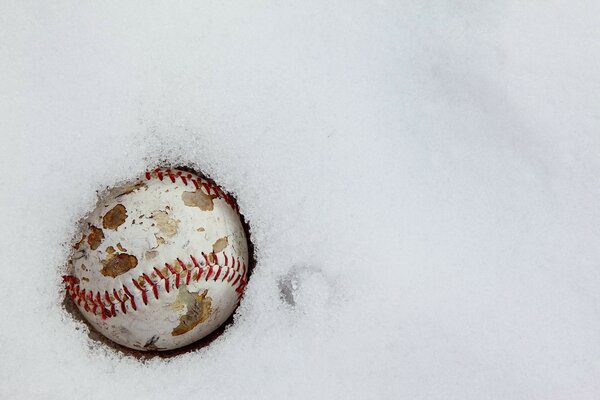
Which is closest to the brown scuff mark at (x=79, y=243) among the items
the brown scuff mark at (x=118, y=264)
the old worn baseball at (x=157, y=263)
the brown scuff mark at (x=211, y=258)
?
the old worn baseball at (x=157, y=263)

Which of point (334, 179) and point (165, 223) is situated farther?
point (334, 179)

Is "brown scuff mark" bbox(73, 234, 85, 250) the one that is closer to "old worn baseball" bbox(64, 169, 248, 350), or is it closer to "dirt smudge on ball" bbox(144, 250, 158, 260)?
"old worn baseball" bbox(64, 169, 248, 350)

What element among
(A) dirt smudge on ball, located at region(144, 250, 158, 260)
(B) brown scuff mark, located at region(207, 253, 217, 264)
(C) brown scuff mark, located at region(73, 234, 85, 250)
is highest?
(B) brown scuff mark, located at region(207, 253, 217, 264)

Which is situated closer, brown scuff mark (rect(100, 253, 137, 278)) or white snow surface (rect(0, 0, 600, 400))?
brown scuff mark (rect(100, 253, 137, 278))

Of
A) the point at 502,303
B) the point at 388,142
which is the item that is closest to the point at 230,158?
the point at 388,142

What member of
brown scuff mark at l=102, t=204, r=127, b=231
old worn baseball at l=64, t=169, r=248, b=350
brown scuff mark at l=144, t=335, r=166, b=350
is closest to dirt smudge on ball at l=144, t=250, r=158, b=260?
old worn baseball at l=64, t=169, r=248, b=350

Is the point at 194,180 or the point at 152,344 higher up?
the point at 194,180

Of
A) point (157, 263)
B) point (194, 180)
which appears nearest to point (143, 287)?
point (157, 263)

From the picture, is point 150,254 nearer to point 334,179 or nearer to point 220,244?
point 220,244
